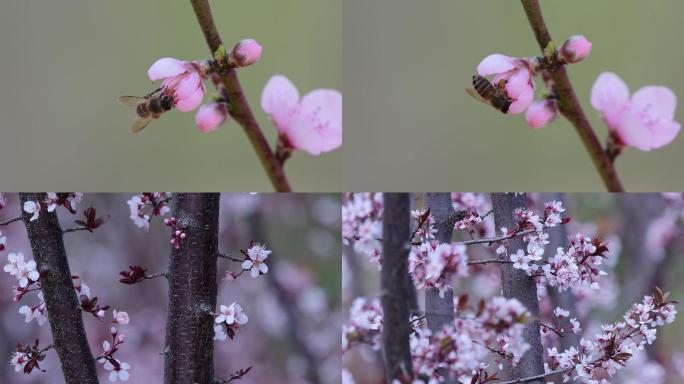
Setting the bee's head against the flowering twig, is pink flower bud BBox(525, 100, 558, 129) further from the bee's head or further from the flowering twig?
the bee's head

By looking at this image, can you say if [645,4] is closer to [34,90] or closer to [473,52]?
[473,52]

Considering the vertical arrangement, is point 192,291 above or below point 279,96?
below

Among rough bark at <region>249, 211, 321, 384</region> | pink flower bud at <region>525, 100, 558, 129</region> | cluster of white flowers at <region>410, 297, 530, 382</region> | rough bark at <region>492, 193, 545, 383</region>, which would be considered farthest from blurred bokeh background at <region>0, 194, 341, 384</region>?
pink flower bud at <region>525, 100, 558, 129</region>

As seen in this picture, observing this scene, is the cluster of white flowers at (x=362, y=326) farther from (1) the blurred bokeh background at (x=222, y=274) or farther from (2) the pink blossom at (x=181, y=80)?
(2) the pink blossom at (x=181, y=80)

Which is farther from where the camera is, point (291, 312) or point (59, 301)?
point (291, 312)

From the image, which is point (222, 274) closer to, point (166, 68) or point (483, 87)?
point (166, 68)

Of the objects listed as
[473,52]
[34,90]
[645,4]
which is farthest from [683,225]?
[34,90]

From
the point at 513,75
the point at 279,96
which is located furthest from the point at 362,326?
the point at 513,75

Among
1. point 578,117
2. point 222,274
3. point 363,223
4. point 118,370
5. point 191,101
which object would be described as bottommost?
point 118,370
